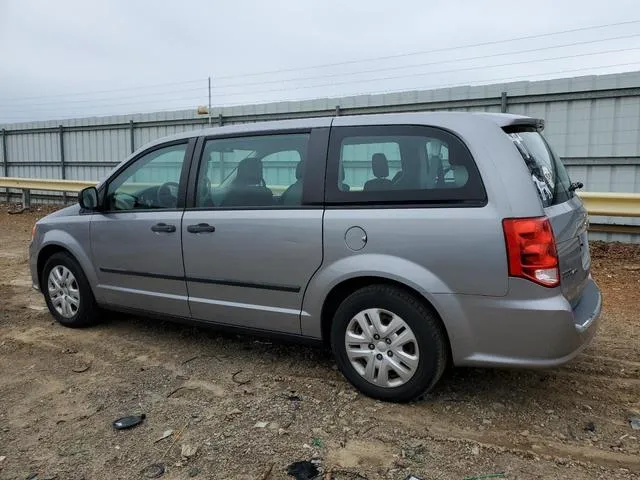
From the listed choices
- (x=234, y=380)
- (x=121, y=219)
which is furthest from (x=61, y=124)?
(x=234, y=380)

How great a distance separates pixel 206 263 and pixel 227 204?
17.5 inches

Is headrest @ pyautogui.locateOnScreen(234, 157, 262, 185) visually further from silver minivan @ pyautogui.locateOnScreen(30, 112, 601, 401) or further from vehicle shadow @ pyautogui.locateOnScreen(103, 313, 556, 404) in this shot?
vehicle shadow @ pyautogui.locateOnScreen(103, 313, 556, 404)

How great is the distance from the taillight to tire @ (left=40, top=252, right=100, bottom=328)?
3548 mm

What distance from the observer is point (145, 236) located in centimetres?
428

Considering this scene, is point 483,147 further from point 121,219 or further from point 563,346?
point 121,219

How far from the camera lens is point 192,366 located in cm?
403

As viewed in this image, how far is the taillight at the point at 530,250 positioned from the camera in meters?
2.88

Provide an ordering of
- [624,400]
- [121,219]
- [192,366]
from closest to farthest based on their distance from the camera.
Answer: [624,400] → [192,366] → [121,219]

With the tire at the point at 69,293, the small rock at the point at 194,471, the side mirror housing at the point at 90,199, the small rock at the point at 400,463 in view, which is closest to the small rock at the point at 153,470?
the small rock at the point at 194,471

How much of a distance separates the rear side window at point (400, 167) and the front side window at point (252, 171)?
0.28 metres

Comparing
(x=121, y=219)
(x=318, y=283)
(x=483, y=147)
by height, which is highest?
(x=483, y=147)

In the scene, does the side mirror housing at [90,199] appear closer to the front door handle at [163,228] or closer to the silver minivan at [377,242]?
the silver minivan at [377,242]

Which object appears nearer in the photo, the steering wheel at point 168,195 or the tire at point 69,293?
the steering wheel at point 168,195

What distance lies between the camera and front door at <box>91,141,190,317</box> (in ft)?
13.7
